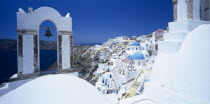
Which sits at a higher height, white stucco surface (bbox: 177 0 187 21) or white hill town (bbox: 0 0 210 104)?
white stucco surface (bbox: 177 0 187 21)

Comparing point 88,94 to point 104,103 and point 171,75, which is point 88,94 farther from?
point 171,75

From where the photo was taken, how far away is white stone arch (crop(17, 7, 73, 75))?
473cm

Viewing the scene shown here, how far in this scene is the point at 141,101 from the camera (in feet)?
16.7

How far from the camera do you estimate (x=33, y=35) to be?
16.2ft

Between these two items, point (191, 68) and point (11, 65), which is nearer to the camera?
point (191, 68)

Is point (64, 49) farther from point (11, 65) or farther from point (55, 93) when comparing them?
point (11, 65)

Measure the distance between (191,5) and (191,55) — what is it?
2321 millimetres

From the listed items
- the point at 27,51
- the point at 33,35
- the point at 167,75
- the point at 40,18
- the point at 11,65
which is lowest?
the point at 11,65

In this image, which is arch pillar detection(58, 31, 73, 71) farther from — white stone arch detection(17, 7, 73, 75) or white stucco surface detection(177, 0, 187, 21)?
white stucco surface detection(177, 0, 187, 21)

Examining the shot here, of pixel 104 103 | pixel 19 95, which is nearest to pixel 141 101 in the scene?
pixel 104 103

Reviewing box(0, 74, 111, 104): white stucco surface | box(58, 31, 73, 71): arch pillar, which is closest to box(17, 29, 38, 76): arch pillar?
box(58, 31, 73, 71): arch pillar

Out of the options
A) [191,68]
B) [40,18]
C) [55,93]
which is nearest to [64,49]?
[40,18]

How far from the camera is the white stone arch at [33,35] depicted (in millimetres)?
4734

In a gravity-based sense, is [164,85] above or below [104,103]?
below
